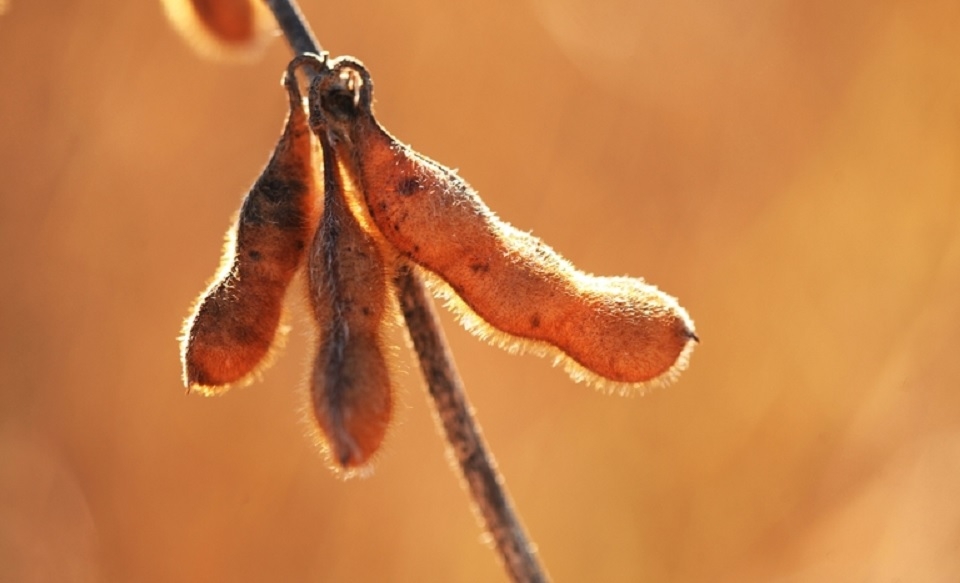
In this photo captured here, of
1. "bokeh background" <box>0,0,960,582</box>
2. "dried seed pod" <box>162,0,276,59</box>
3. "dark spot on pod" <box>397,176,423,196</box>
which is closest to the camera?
"dark spot on pod" <box>397,176,423,196</box>

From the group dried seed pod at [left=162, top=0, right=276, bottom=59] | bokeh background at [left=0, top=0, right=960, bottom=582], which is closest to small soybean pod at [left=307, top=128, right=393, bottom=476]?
dried seed pod at [left=162, top=0, right=276, bottom=59]

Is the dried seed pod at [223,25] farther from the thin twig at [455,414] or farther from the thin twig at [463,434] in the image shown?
the thin twig at [463,434]

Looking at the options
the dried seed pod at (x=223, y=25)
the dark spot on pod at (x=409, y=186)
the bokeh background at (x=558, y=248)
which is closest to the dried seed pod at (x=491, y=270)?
the dark spot on pod at (x=409, y=186)

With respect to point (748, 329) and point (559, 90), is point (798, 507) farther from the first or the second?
point (559, 90)

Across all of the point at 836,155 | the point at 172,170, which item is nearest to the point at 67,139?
the point at 172,170

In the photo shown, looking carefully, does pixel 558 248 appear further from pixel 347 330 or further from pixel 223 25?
pixel 347 330

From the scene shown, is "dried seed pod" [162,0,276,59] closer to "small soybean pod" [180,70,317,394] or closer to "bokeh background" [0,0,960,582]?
"small soybean pod" [180,70,317,394]

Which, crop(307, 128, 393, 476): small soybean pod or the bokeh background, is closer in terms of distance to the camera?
crop(307, 128, 393, 476): small soybean pod

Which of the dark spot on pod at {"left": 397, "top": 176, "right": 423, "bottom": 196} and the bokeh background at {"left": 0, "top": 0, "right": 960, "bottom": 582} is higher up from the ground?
the bokeh background at {"left": 0, "top": 0, "right": 960, "bottom": 582}
